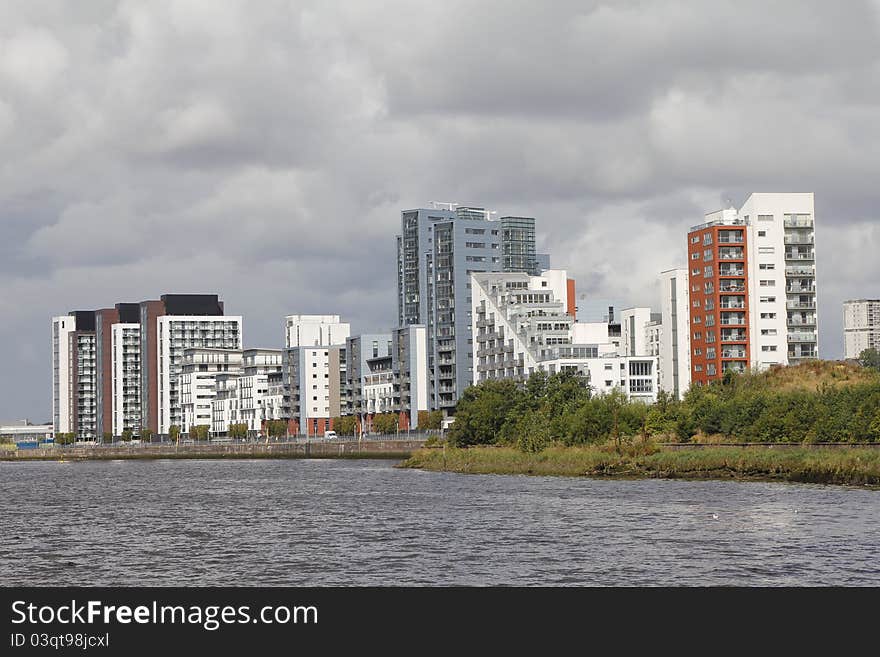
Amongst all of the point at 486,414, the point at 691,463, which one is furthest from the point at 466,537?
Result: the point at 486,414

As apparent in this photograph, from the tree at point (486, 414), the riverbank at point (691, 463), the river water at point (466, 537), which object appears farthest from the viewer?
the tree at point (486, 414)

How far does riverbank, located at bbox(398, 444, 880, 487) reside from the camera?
107 metres

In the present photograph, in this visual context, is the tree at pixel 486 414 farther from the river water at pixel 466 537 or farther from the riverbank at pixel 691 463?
the river water at pixel 466 537

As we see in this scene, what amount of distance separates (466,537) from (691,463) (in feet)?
204

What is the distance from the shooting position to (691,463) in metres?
126

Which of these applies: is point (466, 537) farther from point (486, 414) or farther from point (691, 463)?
point (486, 414)

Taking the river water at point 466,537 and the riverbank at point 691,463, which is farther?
the riverbank at point 691,463

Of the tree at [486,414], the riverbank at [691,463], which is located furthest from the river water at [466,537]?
the tree at [486,414]

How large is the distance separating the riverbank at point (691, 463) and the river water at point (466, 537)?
5.06 meters

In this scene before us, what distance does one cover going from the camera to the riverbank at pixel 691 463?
350ft

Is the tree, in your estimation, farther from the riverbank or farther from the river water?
the river water
